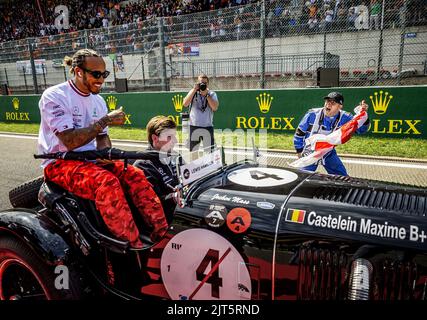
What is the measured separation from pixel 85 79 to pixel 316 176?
1862 millimetres

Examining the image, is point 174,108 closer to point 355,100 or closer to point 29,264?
point 355,100

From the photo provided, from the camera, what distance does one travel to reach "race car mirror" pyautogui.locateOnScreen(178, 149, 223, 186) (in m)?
2.17

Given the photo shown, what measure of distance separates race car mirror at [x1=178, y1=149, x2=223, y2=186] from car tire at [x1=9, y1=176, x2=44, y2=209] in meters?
1.60

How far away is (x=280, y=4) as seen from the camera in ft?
31.4

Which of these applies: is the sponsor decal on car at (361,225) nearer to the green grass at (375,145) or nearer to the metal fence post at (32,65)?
the green grass at (375,145)

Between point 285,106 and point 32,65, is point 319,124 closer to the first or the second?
point 285,106

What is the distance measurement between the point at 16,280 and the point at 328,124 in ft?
11.8

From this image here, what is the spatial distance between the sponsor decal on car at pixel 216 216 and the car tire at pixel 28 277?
101 cm

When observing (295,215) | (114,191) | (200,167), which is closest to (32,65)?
(114,191)

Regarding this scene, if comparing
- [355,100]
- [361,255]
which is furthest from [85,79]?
[355,100]

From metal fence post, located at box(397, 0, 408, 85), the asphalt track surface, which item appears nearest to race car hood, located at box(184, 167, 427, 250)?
the asphalt track surface

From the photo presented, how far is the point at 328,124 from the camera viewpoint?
4.51 meters

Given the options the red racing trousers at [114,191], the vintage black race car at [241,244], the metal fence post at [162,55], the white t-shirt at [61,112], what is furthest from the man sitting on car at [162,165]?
the metal fence post at [162,55]

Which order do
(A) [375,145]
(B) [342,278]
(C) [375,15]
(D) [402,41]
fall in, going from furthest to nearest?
(C) [375,15] < (D) [402,41] < (A) [375,145] < (B) [342,278]
